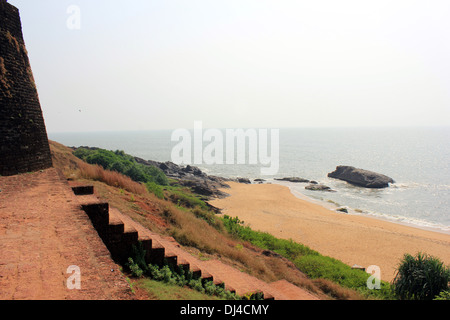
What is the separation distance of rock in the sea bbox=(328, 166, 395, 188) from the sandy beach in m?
18.3

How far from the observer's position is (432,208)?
33750 mm

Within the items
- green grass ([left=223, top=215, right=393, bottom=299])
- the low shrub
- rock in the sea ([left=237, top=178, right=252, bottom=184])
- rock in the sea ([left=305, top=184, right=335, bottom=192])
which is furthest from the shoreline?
the low shrub

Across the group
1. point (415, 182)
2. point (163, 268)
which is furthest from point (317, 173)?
point (163, 268)

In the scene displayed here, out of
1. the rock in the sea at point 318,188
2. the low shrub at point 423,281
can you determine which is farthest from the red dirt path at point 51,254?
the rock in the sea at point 318,188

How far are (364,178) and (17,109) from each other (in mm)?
50684

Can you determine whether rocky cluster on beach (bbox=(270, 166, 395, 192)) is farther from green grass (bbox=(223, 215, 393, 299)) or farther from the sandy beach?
green grass (bbox=(223, 215, 393, 299))

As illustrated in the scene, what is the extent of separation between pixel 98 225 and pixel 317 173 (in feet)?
195

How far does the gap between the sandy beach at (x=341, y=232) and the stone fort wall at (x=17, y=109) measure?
14880mm

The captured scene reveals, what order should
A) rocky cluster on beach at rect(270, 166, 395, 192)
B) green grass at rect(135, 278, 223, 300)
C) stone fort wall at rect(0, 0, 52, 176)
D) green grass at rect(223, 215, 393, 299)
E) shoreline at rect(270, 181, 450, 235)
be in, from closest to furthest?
green grass at rect(135, 278, 223, 300)
stone fort wall at rect(0, 0, 52, 176)
green grass at rect(223, 215, 393, 299)
shoreline at rect(270, 181, 450, 235)
rocky cluster on beach at rect(270, 166, 395, 192)

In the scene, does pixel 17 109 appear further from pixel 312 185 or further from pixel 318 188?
pixel 312 185

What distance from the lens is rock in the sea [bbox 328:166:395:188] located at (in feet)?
154

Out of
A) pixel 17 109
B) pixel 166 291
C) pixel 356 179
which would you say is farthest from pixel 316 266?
pixel 356 179
